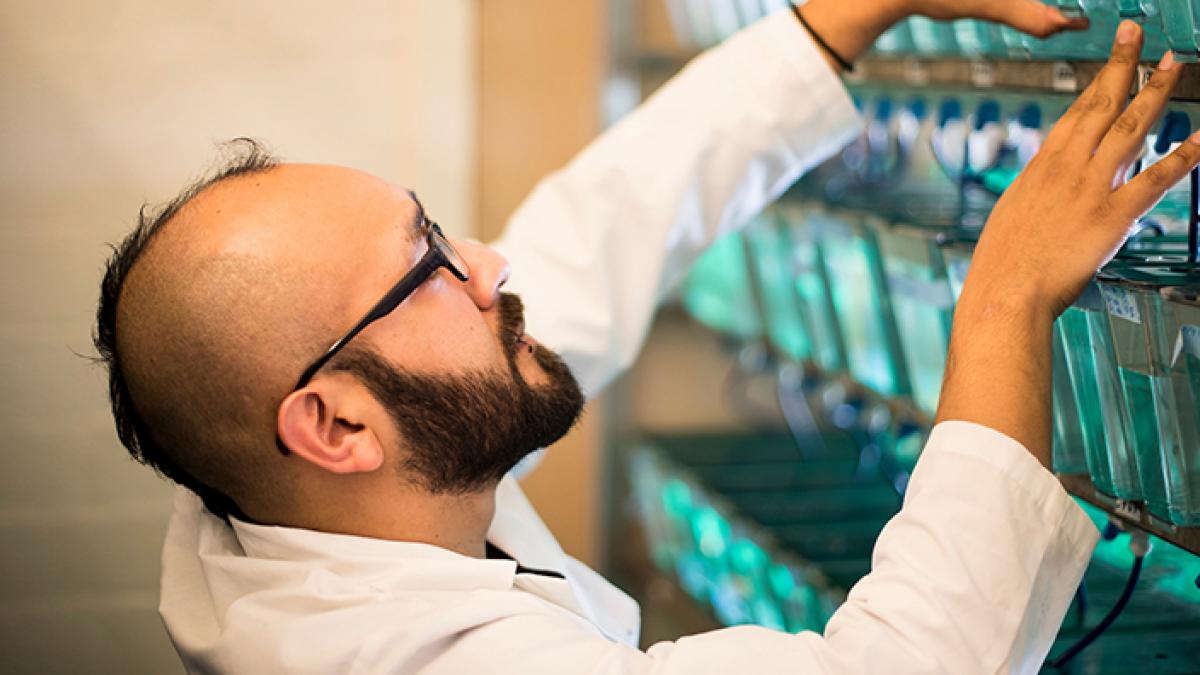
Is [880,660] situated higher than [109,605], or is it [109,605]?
[880,660]

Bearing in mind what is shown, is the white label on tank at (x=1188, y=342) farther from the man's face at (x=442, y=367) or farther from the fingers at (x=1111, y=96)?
the man's face at (x=442, y=367)

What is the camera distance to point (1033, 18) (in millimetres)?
1277

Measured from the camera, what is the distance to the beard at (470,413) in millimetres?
1244

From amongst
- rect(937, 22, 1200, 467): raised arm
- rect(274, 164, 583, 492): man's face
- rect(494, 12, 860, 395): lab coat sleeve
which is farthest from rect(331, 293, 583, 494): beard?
rect(937, 22, 1200, 467): raised arm

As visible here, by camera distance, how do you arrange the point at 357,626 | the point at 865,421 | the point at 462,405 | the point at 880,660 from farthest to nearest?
1. the point at 865,421
2. the point at 462,405
3. the point at 357,626
4. the point at 880,660

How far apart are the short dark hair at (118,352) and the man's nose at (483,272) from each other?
0.71 feet

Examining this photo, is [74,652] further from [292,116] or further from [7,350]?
[292,116]

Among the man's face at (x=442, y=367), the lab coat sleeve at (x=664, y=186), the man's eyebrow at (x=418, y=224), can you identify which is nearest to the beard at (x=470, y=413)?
the man's face at (x=442, y=367)

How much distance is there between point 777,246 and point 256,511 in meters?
1.06

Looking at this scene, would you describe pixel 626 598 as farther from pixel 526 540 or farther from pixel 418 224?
pixel 418 224

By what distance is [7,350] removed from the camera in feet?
4.47

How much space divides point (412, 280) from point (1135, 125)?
67 centimetres

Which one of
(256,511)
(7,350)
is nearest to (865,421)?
(256,511)

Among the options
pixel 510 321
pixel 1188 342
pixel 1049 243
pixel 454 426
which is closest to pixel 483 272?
pixel 510 321
